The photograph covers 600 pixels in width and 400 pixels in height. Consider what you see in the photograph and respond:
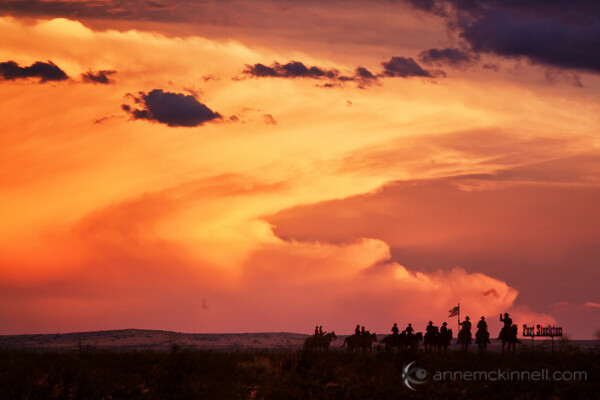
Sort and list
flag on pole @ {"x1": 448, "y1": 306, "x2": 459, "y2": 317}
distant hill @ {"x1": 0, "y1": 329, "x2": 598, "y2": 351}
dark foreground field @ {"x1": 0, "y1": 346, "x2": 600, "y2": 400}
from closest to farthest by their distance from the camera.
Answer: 1. dark foreground field @ {"x1": 0, "y1": 346, "x2": 600, "y2": 400}
2. flag on pole @ {"x1": 448, "y1": 306, "x2": 459, "y2": 317}
3. distant hill @ {"x1": 0, "y1": 329, "x2": 598, "y2": 351}

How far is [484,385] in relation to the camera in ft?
156

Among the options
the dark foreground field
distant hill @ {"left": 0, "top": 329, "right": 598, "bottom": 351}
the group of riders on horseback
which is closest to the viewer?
the dark foreground field

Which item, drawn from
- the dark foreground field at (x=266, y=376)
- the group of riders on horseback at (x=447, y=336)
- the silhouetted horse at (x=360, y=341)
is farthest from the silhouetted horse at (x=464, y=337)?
the silhouetted horse at (x=360, y=341)

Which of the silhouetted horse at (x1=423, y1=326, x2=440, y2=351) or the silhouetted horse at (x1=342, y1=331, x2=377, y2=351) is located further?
the silhouetted horse at (x1=342, y1=331, x2=377, y2=351)

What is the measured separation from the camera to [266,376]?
47125mm

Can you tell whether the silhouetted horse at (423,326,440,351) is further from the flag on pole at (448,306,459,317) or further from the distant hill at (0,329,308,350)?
the distant hill at (0,329,308,350)

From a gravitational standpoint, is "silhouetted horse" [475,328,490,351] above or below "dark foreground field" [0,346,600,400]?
above

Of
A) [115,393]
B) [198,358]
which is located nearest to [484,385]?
[198,358]

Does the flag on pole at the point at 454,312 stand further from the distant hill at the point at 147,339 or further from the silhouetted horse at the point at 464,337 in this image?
the distant hill at the point at 147,339

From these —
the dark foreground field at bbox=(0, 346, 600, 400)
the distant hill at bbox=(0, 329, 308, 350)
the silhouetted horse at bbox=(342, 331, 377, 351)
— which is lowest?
the dark foreground field at bbox=(0, 346, 600, 400)

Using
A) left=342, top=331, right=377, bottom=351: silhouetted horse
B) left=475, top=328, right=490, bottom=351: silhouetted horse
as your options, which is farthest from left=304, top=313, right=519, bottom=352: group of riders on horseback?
left=342, top=331, right=377, bottom=351: silhouetted horse

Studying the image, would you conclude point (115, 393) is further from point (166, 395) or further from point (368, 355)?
point (368, 355)

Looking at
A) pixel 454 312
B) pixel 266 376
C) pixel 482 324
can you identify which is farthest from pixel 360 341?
pixel 266 376

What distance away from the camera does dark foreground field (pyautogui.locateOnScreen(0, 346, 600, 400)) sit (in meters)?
44.2
